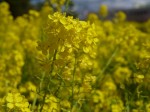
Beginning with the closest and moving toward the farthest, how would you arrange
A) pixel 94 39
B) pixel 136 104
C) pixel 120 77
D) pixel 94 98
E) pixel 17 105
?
pixel 17 105 < pixel 94 39 < pixel 136 104 < pixel 94 98 < pixel 120 77

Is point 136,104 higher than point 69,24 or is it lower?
lower

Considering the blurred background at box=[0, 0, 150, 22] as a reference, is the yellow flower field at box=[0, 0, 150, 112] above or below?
below

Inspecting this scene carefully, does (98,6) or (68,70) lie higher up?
(98,6)

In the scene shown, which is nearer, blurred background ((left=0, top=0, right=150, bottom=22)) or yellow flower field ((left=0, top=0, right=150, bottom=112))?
yellow flower field ((left=0, top=0, right=150, bottom=112))

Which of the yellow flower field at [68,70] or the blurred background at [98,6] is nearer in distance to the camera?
the yellow flower field at [68,70]

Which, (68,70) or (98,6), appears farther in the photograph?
(98,6)

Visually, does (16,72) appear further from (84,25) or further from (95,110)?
(84,25)

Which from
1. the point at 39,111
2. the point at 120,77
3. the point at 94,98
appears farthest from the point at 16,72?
the point at 39,111

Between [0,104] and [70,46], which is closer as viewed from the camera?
[70,46]
